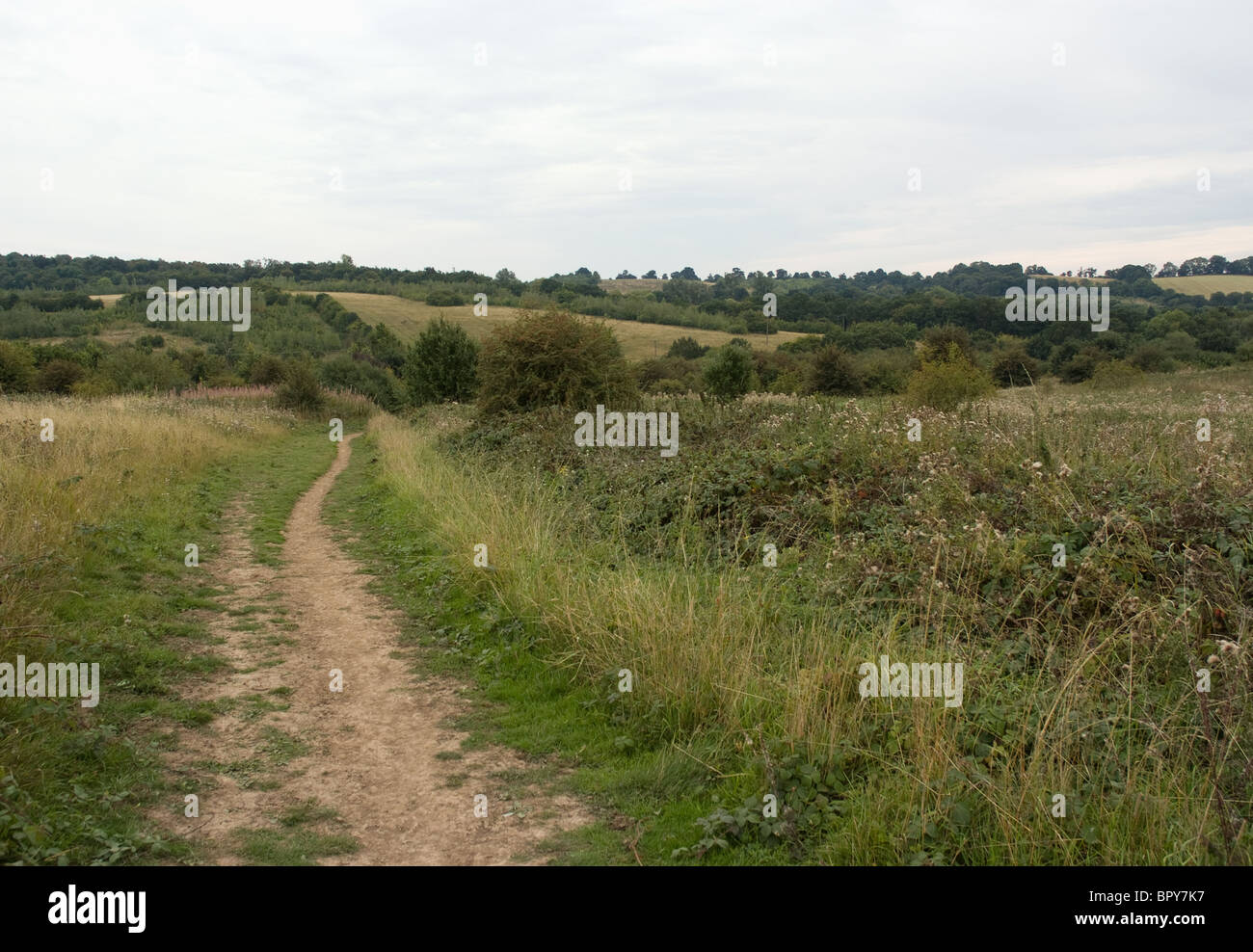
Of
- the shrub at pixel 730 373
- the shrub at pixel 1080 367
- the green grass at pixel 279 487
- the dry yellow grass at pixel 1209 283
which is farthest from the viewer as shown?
the dry yellow grass at pixel 1209 283

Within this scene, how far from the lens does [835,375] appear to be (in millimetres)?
43969

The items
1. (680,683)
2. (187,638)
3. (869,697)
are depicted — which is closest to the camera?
(869,697)

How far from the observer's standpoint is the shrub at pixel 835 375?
43.8m

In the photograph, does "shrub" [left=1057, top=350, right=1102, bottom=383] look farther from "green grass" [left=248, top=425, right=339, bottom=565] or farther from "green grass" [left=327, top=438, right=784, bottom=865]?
"green grass" [left=327, top=438, right=784, bottom=865]

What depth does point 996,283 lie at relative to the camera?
3280 inches

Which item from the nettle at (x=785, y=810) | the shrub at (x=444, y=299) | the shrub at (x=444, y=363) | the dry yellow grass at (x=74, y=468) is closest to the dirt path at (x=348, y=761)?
the nettle at (x=785, y=810)

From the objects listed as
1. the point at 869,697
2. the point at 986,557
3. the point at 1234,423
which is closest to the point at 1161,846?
the point at 869,697

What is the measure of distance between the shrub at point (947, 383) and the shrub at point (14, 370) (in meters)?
35.8

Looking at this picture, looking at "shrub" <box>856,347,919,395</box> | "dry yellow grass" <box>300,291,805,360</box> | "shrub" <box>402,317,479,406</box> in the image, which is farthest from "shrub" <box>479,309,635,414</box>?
"dry yellow grass" <box>300,291,805,360</box>

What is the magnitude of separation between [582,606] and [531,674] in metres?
0.67

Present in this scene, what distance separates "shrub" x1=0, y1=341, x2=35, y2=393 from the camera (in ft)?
107

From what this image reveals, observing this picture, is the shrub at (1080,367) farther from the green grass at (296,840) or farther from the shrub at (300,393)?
the green grass at (296,840)

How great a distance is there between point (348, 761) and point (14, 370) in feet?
124
